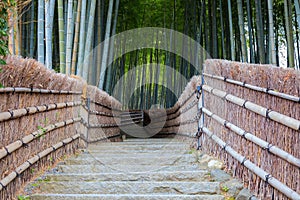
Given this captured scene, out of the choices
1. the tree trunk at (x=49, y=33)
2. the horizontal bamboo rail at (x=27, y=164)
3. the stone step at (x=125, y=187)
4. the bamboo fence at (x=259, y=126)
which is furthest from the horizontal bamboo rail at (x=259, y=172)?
the tree trunk at (x=49, y=33)

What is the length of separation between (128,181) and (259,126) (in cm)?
102

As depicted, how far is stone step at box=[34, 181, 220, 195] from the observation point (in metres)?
2.53

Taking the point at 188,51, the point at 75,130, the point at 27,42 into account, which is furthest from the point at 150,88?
the point at 75,130

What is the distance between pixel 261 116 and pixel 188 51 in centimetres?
725

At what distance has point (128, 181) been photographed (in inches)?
108

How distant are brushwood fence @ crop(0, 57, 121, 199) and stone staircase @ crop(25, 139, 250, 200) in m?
0.15

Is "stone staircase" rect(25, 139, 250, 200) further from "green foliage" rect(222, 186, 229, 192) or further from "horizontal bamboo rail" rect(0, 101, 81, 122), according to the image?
"horizontal bamboo rail" rect(0, 101, 81, 122)

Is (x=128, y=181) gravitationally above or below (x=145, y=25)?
below

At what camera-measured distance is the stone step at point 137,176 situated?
279cm

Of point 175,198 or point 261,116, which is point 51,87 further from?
point 261,116

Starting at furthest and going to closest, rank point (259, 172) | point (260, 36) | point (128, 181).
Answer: point (260, 36) → point (128, 181) → point (259, 172)

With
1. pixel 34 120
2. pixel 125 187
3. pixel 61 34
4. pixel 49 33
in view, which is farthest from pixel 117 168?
pixel 61 34

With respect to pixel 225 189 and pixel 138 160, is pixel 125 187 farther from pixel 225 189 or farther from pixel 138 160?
pixel 138 160

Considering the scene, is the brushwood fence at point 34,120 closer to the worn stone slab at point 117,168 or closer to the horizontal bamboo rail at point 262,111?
the worn stone slab at point 117,168
